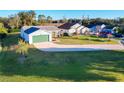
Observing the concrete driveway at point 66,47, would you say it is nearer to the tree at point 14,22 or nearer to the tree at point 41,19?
the tree at point 41,19

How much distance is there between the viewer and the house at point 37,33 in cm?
743

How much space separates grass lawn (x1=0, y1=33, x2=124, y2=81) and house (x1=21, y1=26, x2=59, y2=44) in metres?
0.20

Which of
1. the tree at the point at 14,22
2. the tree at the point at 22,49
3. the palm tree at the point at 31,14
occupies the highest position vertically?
the palm tree at the point at 31,14

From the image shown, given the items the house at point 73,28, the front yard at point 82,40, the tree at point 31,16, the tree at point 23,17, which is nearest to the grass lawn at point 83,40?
the front yard at point 82,40

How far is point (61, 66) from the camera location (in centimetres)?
734

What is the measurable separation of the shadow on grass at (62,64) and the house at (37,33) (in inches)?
10.0

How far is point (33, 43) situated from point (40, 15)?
0.64 meters

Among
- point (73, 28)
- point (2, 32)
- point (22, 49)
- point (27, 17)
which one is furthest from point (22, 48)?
point (73, 28)

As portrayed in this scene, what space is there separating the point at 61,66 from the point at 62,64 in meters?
0.05

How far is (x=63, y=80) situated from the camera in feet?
23.7

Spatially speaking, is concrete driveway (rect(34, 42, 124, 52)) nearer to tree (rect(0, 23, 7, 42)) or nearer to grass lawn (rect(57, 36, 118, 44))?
grass lawn (rect(57, 36, 118, 44))
